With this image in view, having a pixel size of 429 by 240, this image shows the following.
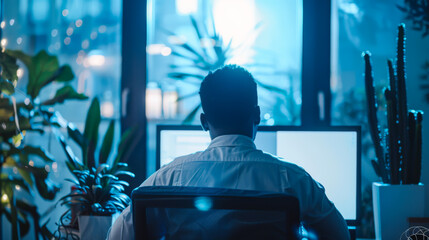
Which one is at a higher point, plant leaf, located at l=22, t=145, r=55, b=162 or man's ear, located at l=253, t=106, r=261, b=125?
man's ear, located at l=253, t=106, r=261, b=125

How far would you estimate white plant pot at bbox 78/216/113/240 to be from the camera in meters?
1.54

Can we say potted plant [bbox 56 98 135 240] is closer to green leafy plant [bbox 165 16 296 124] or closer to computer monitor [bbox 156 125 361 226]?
green leafy plant [bbox 165 16 296 124]

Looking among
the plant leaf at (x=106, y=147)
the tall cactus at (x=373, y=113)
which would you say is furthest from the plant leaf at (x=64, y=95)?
the tall cactus at (x=373, y=113)

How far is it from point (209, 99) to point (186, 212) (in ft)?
1.15

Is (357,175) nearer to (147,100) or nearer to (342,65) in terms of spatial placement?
(342,65)

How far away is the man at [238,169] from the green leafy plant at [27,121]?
3.81 feet

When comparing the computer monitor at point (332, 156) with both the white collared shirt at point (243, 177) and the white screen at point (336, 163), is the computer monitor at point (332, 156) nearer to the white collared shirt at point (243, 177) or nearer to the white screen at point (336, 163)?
the white screen at point (336, 163)

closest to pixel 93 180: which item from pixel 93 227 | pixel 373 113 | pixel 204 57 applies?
pixel 93 227

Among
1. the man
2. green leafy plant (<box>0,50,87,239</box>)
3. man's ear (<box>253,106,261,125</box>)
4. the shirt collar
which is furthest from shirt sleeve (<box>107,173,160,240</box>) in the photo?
green leafy plant (<box>0,50,87,239</box>)

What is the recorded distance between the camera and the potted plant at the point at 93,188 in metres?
1.55

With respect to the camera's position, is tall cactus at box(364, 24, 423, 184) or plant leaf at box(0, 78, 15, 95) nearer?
tall cactus at box(364, 24, 423, 184)

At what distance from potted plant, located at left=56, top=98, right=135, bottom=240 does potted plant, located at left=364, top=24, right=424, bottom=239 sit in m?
1.07

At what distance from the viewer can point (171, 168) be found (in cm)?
114

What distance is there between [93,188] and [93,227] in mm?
157
